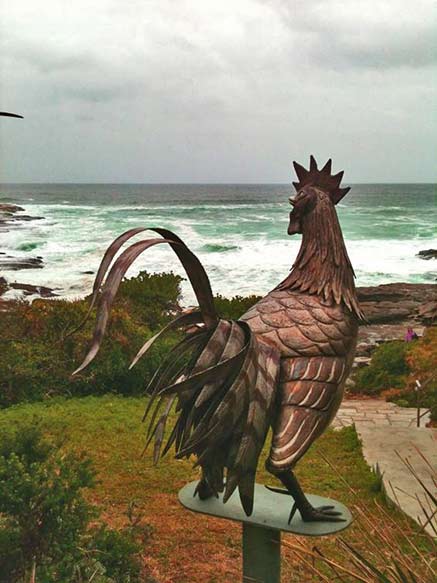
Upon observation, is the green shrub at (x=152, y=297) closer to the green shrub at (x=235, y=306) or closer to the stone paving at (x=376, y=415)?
the green shrub at (x=235, y=306)

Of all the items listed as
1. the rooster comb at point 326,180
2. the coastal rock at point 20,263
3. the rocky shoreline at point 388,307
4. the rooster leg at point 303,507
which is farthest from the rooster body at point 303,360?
the coastal rock at point 20,263

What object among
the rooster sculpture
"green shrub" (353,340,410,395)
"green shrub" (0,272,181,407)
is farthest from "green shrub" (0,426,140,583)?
"green shrub" (353,340,410,395)

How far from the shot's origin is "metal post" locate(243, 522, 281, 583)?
3.26m

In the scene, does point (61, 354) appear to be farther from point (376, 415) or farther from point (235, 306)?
point (376, 415)

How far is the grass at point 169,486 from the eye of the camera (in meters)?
4.65

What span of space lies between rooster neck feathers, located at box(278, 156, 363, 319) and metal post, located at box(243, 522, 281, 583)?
44.1 inches

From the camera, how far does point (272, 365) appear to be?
112 inches

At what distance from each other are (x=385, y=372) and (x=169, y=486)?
4.61 metres

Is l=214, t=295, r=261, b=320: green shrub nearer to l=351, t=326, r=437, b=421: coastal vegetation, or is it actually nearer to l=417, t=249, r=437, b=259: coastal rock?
l=351, t=326, r=437, b=421: coastal vegetation

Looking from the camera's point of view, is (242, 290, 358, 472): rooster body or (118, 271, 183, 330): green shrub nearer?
(242, 290, 358, 472): rooster body

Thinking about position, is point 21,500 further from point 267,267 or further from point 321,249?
point 267,267

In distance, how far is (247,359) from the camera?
8.89 feet

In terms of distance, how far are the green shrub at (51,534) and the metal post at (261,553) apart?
2.81ft

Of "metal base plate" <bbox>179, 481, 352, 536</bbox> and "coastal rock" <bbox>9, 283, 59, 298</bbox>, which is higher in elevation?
"metal base plate" <bbox>179, 481, 352, 536</bbox>
